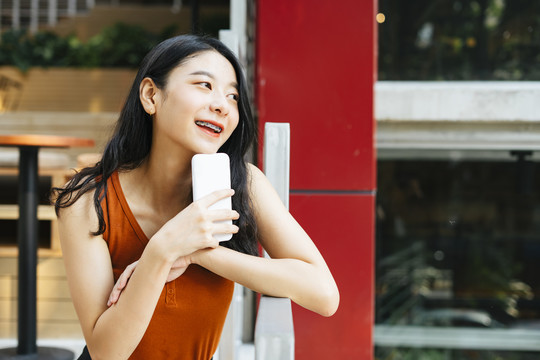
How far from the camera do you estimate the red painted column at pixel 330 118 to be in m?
A: 2.56

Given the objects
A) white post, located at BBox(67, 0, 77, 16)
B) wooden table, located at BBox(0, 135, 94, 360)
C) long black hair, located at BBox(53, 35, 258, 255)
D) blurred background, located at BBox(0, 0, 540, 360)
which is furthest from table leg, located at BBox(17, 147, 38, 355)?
white post, located at BBox(67, 0, 77, 16)

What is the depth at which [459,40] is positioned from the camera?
132 inches

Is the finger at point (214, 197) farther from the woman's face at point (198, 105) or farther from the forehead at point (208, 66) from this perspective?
the forehead at point (208, 66)

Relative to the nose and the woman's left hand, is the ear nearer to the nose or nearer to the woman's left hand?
the nose

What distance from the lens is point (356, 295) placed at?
2.59 meters

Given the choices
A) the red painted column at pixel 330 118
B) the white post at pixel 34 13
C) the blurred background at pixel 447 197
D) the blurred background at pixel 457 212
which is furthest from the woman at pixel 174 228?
the white post at pixel 34 13

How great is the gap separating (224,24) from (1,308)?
19.6ft

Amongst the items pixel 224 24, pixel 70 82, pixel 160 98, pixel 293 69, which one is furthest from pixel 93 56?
pixel 160 98

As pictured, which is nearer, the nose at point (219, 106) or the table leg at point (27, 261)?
the nose at point (219, 106)

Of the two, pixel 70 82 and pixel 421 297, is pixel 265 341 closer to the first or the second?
pixel 421 297

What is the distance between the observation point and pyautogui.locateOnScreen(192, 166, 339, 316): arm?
3.87 ft

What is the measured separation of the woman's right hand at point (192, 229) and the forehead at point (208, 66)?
12.1 inches

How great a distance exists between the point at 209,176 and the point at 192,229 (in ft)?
0.40

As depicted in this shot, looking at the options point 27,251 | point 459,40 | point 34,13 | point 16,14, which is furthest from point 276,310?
point 34,13
